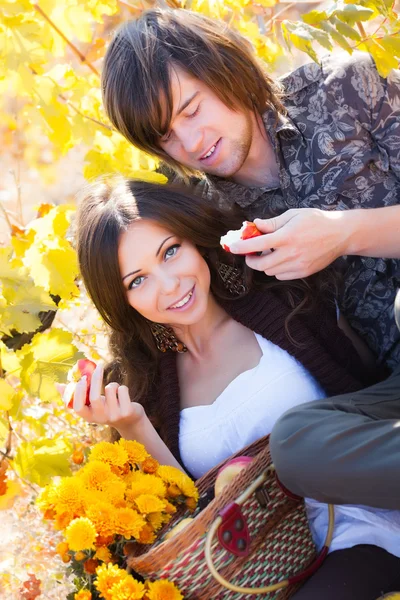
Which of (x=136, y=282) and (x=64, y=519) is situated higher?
(x=136, y=282)

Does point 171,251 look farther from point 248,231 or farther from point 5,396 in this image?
point 5,396

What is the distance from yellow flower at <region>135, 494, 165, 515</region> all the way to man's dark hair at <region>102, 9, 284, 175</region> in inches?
36.0

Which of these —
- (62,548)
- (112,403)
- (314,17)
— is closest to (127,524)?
(62,548)

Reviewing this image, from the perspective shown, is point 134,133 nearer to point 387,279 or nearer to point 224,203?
point 224,203

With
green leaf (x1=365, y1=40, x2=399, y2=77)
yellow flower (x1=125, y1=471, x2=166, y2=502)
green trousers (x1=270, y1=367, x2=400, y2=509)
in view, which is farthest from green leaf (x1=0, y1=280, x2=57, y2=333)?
green leaf (x1=365, y1=40, x2=399, y2=77)

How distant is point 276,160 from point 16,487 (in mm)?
1242

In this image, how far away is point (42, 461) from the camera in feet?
6.01

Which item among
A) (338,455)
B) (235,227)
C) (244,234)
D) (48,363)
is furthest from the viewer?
(235,227)

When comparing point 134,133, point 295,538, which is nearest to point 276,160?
point 134,133

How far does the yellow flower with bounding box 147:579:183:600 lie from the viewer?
144cm

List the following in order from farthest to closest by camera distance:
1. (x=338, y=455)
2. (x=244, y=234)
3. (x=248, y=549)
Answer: (x=244, y=234), (x=248, y=549), (x=338, y=455)

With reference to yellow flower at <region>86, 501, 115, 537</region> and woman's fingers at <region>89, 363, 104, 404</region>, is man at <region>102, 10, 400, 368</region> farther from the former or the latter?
yellow flower at <region>86, 501, 115, 537</region>

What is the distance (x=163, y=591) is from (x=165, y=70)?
1215mm

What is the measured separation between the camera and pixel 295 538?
1.65m
